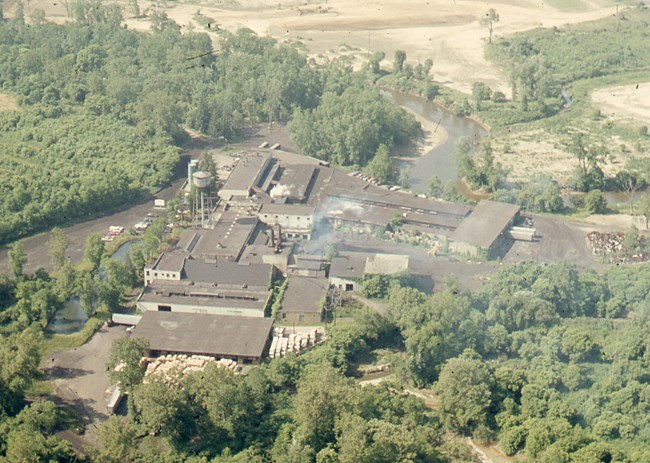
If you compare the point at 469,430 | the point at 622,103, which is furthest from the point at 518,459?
the point at 622,103

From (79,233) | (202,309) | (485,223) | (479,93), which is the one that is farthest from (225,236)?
(479,93)

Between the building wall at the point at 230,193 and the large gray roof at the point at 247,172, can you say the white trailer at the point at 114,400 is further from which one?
the large gray roof at the point at 247,172

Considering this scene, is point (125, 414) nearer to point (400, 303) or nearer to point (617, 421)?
point (400, 303)

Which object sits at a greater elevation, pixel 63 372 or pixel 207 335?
pixel 207 335

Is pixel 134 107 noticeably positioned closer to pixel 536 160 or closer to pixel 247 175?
pixel 247 175

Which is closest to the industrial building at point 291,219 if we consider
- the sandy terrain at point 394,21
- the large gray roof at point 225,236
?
the large gray roof at point 225,236

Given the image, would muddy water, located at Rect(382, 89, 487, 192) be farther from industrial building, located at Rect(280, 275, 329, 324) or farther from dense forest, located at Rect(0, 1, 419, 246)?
industrial building, located at Rect(280, 275, 329, 324)
